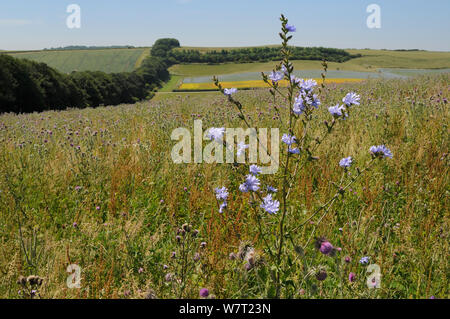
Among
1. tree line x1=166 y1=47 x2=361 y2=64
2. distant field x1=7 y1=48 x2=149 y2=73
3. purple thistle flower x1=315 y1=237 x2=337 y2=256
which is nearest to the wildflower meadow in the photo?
purple thistle flower x1=315 y1=237 x2=337 y2=256

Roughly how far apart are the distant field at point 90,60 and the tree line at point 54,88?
23.0 metres

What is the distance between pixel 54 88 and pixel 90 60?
4841 centimetres

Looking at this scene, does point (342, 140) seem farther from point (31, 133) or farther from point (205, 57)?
point (205, 57)

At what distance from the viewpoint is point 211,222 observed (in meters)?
2.66

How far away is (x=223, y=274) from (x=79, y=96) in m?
47.9

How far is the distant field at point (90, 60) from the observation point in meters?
76.6

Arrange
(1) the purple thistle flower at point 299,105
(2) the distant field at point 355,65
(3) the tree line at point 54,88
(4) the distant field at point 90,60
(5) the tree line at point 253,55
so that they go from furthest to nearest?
(4) the distant field at point 90,60, (5) the tree line at point 253,55, (2) the distant field at point 355,65, (3) the tree line at point 54,88, (1) the purple thistle flower at point 299,105

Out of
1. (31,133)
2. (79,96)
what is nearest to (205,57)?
(79,96)

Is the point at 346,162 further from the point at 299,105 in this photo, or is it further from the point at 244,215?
the point at 244,215

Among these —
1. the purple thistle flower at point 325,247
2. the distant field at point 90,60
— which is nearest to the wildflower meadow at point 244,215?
the purple thistle flower at point 325,247

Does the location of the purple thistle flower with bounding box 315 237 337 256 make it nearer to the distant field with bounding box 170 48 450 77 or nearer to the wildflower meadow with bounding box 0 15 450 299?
Answer: the wildflower meadow with bounding box 0 15 450 299

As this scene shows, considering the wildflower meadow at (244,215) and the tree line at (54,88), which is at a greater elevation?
the tree line at (54,88)

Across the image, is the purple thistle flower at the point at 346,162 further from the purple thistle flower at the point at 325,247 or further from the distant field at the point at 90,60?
the distant field at the point at 90,60

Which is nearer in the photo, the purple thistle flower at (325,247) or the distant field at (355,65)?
the purple thistle flower at (325,247)
